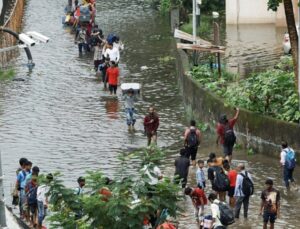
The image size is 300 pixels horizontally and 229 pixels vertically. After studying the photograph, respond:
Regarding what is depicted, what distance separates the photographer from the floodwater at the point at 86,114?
26.4 meters

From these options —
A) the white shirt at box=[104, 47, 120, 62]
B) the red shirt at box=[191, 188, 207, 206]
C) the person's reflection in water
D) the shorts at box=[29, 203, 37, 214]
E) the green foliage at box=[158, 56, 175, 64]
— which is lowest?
the shorts at box=[29, 203, 37, 214]

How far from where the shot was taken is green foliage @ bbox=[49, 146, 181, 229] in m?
16.3

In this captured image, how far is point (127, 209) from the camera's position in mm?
16344

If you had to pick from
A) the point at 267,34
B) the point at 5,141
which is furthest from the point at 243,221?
the point at 267,34

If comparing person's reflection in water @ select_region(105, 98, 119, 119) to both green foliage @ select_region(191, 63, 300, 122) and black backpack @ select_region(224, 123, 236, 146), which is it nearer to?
green foliage @ select_region(191, 63, 300, 122)

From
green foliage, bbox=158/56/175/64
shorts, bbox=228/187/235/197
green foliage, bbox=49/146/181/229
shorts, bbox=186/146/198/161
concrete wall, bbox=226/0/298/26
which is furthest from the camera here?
concrete wall, bbox=226/0/298/26

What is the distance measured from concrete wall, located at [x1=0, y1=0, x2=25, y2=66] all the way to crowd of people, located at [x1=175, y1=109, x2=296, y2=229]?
14887 millimetres

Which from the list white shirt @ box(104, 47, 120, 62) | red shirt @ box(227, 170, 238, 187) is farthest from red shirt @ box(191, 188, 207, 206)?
white shirt @ box(104, 47, 120, 62)

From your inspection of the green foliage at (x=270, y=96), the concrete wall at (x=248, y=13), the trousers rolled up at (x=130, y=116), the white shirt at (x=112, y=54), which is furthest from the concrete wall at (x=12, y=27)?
the green foliage at (x=270, y=96)

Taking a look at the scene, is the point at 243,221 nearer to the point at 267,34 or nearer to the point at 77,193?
the point at 77,193

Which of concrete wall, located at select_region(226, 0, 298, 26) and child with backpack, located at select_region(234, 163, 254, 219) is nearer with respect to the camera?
child with backpack, located at select_region(234, 163, 254, 219)

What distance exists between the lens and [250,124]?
27.5m

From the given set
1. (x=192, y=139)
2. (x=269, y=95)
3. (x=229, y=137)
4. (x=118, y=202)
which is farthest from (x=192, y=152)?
(x=118, y=202)

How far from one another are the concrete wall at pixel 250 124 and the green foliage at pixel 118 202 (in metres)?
9.03
